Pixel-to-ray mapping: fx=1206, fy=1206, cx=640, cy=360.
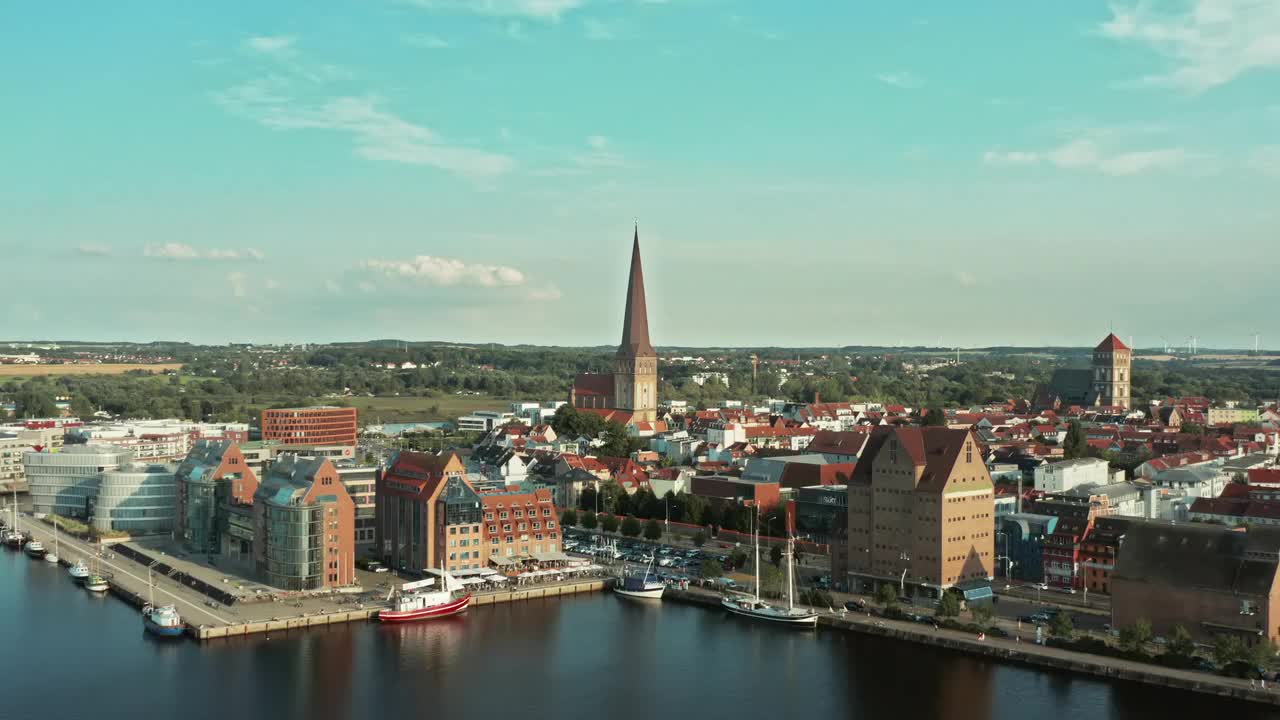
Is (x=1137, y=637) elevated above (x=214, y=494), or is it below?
below

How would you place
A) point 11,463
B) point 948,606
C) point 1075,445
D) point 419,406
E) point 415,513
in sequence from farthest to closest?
point 419,406 → point 11,463 → point 1075,445 → point 415,513 → point 948,606

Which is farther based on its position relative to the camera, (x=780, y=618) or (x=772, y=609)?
(x=772, y=609)

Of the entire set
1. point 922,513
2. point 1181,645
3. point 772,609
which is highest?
point 922,513

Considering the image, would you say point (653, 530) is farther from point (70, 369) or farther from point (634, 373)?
point (70, 369)

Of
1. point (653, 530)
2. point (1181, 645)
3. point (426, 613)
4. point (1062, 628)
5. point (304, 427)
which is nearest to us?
point (1181, 645)

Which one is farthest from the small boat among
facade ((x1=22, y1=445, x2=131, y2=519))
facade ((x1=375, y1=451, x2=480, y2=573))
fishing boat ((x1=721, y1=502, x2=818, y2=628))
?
fishing boat ((x1=721, y1=502, x2=818, y2=628))

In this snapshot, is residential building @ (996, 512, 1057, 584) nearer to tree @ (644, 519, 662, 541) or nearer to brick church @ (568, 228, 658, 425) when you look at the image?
tree @ (644, 519, 662, 541)

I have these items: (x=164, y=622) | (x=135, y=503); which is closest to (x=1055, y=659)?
(x=164, y=622)

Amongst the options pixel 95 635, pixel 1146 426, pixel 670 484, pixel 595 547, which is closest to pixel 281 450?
pixel 670 484
